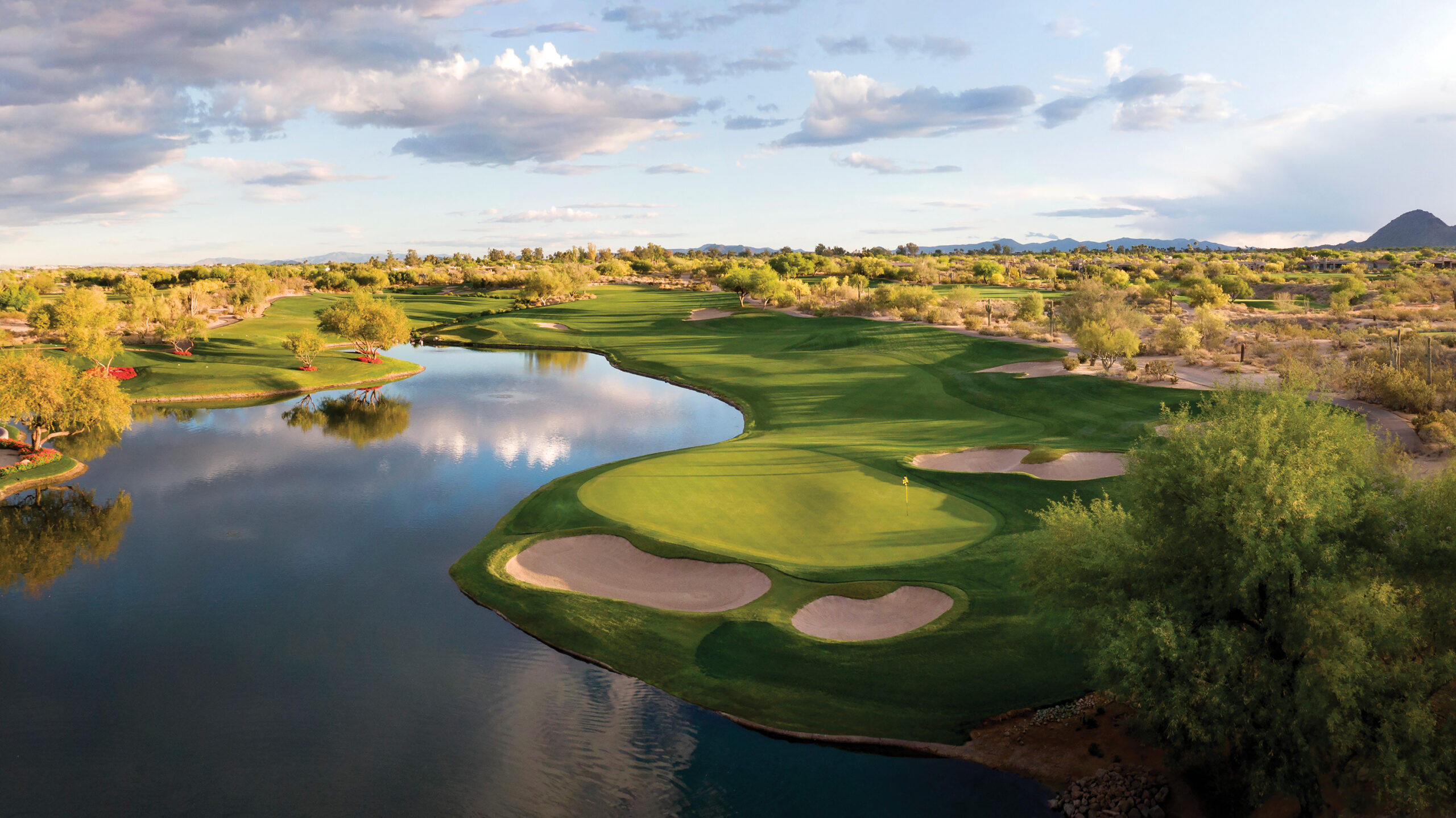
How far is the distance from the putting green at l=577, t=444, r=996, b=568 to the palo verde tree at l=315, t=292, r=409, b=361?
43.8m

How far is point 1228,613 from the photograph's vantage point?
1275cm

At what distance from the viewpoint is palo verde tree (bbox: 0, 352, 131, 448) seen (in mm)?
35938

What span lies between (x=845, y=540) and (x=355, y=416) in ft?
127

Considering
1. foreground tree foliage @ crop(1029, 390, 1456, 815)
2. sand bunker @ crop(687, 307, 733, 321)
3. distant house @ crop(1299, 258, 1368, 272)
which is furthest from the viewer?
distant house @ crop(1299, 258, 1368, 272)

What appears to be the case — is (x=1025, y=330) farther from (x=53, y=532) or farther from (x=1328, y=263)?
(x=1328, y=263)

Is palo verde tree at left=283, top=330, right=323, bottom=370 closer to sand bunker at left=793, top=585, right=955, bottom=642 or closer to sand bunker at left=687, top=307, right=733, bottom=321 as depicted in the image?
sand bunker at left=687, top=307, right=733, bottom=321

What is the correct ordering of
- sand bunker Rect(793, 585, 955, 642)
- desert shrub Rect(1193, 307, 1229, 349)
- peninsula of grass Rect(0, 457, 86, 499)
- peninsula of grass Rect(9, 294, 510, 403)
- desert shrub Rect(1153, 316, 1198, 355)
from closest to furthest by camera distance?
1. sand bunker Rect(793, 585, 955, 642)
2. peninsula of grass Rect(0, 457, 86, 499)
3. desert shrub Rect(1153, 316, 1198, 355)
4. peninsula of grass Rect(9, 294, 510, 403)
5. desert shrub Rect(1193, 307, 1229, 349)

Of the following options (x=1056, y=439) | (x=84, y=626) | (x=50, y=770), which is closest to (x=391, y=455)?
(x=84, y=626)

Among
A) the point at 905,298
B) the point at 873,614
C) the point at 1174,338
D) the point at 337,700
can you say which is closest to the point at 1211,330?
the point at 1174,338

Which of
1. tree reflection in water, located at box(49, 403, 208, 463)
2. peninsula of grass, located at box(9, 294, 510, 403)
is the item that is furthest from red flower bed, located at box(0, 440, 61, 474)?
peninsula of grass, located at box(9, 294, 510, 403)

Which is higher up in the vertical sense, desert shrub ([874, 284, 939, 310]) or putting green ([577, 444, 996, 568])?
desert shrub ([874, 284, 939, 310])

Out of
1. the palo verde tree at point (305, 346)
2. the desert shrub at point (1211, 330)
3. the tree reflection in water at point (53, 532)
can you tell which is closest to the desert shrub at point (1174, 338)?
the desert shrub at point (1211, 330)

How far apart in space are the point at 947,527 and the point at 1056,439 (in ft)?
48.1

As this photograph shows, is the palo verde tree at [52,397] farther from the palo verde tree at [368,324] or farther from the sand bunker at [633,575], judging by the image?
the palo verde tree at [368,324]
